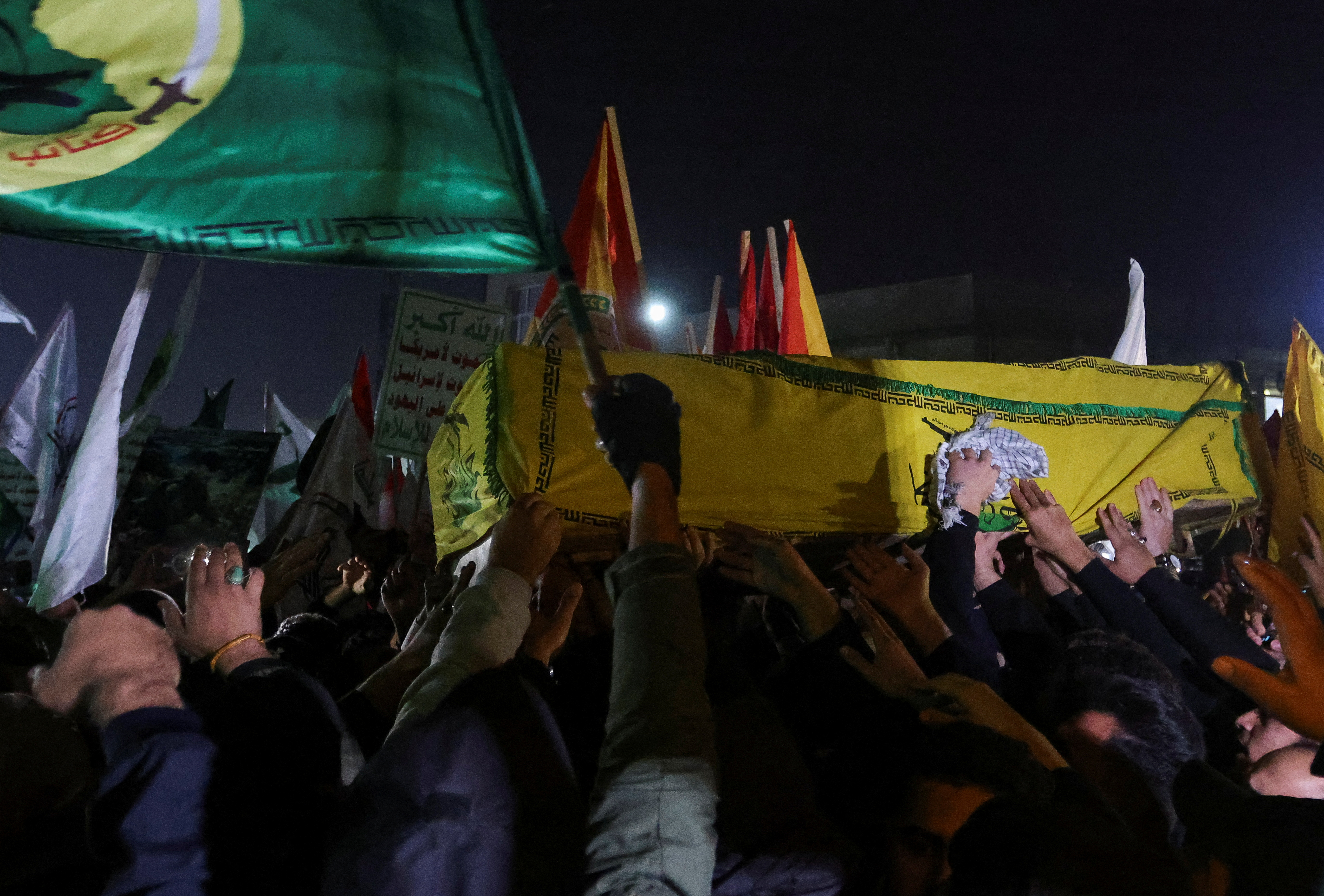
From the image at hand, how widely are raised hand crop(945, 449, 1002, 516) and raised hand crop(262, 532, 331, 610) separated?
2.43 metres

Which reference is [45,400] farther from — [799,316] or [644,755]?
[644,755]

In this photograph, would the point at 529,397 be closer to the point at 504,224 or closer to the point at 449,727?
the point at 504,224

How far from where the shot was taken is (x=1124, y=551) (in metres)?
3.07

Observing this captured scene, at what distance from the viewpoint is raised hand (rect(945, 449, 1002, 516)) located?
330 cm

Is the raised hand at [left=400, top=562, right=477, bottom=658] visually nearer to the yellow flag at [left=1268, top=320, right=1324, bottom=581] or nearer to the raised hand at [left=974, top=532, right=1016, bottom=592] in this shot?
the raised hand at [left=974, top=532, right=1016, bottom=592]

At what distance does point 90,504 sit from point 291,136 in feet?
7.73

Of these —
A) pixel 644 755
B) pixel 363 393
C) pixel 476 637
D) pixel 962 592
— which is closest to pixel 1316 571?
pixel 962 592

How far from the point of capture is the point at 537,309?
5098 millimetres

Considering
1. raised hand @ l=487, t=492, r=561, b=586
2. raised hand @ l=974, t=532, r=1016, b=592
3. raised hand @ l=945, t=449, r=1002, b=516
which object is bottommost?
raised hand @ l=974, t=532, r=1016, b=592

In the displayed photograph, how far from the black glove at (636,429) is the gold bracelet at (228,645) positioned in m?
0.78

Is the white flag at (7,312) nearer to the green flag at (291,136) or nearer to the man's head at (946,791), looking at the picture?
the green flag at (291,136)

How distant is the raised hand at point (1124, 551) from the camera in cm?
295

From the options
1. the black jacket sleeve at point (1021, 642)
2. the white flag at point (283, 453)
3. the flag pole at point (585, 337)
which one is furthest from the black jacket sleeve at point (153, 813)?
the white flag at point (283, 453)

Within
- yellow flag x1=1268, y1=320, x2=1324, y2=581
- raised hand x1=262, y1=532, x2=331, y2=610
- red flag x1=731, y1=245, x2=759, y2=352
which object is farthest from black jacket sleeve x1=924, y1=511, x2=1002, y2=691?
red flag x1=731, y1=245, x2=759, y2=352
